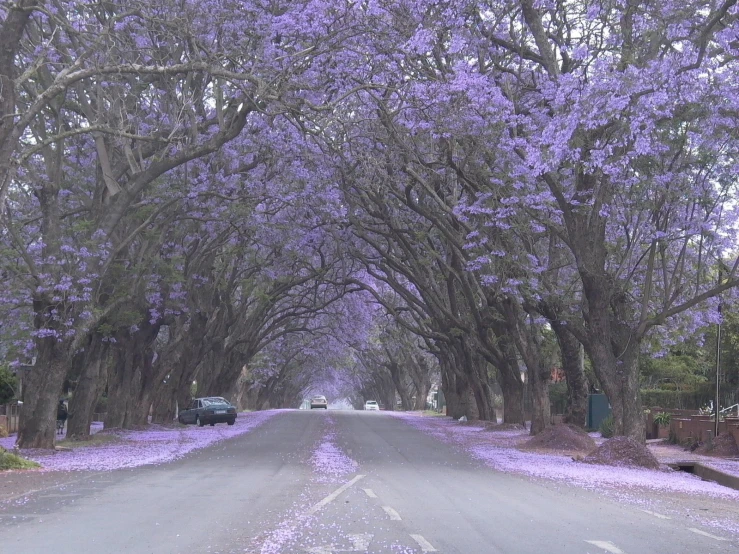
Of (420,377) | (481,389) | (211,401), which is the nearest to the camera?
(211,401)

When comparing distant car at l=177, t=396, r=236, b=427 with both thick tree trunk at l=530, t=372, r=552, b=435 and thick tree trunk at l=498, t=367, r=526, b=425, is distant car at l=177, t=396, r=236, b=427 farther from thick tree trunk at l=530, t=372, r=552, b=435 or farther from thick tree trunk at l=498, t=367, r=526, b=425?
thick tree trunk at l=530, t=372, r=552, b=435

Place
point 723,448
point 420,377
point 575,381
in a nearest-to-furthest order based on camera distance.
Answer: point 723,448, point 575,381, point 420,377

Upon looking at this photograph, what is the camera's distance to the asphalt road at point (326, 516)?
347 inches

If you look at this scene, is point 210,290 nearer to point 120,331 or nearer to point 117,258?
point 120,331

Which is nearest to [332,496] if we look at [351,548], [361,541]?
[361,541]

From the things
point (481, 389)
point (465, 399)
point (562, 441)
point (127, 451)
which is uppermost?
point (481, 389)

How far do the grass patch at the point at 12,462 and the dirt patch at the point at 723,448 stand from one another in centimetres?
1747

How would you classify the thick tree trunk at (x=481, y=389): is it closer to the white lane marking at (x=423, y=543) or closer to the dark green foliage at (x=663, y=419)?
the dark green foliage at (x=663, y=419)

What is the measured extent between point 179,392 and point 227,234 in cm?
1424

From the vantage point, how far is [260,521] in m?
10.3

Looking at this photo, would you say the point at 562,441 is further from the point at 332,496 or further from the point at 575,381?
the point at 332,496

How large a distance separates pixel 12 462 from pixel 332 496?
24.8 ft

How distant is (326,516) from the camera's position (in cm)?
1072

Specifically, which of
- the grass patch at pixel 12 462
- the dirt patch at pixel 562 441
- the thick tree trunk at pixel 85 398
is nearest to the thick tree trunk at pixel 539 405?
the dirt patch at pixel 562 441
